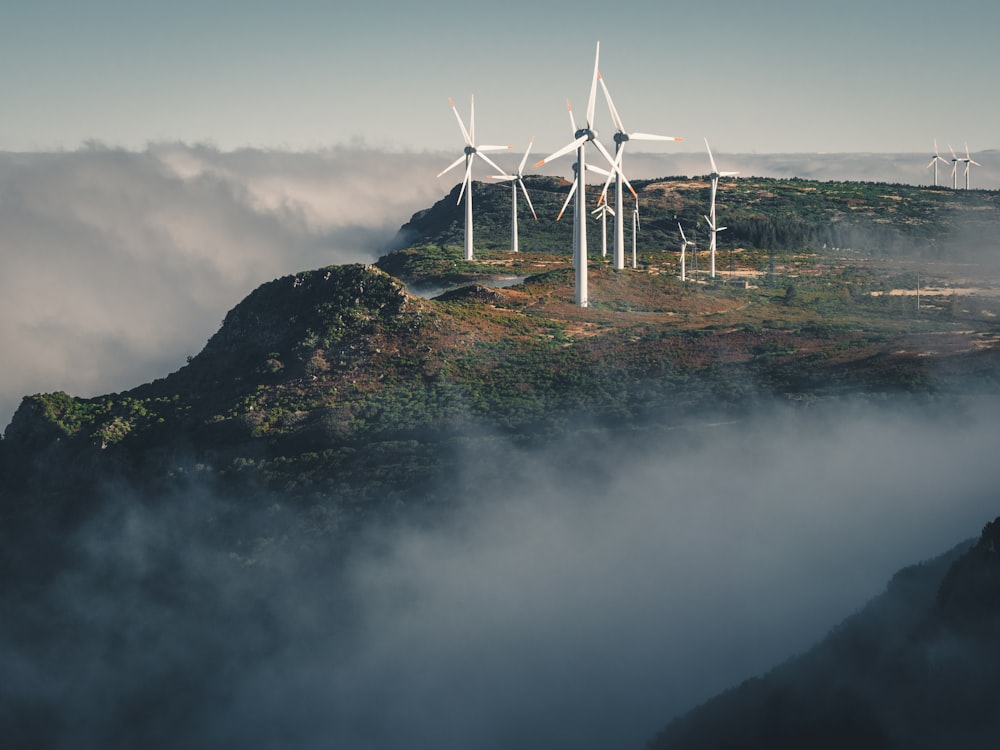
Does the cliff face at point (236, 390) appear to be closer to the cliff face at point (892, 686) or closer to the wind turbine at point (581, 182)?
the wind turbine at point (581, 182)

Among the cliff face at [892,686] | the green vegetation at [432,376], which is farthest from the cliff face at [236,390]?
the cliff face at [892,686]

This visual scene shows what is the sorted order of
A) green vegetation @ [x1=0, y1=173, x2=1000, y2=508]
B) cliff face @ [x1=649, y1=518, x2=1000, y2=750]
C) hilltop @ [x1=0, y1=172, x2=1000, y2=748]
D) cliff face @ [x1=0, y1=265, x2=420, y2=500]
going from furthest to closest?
cliff face @ [x1=0, y1=265, x2=420, y2=500], green vegetation @ [x1=0, y1=173, x2=1000, y2=508], hilltop @ [x1=0, y1=172, x2=1000, y2=748], cliff face @ [x1=649, y1=518, x2=1000, y2=750]

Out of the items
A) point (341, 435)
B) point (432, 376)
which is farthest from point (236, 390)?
point (432, 376)

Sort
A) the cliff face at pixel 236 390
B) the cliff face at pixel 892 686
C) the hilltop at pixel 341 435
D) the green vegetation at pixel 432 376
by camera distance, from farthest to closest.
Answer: the cliff face at pixel 236 390 → the green vegetation at pixel 432 376 → the hilltop at pixel 341 435 → the cliff face at pixel 892 686

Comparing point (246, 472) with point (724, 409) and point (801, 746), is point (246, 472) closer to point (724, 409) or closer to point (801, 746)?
point (724, 409)

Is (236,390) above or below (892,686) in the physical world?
above

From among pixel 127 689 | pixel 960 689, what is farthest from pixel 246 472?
pixel 960 689

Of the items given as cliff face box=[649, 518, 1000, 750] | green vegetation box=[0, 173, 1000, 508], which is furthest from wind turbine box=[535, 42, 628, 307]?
cliff face box=[649, 518, 1000, 750]

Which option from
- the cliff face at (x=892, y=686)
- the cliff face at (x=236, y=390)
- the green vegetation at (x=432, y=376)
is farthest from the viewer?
the cliff face at (x=236, y=390)

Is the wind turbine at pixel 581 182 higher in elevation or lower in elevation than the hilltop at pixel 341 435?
higher

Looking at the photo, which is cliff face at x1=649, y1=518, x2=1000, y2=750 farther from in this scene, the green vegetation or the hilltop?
the green vegetation

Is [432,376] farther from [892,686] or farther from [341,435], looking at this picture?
[892,686]
